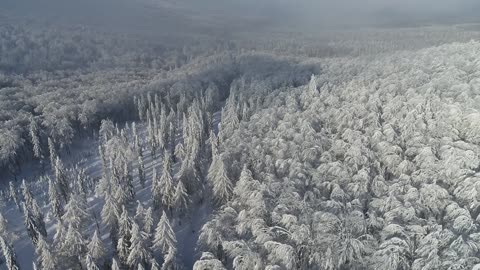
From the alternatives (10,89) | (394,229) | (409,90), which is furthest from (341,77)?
(10,89)

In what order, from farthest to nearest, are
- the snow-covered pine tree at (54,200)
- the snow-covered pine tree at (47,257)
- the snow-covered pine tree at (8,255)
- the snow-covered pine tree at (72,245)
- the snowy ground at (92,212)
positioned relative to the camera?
the snow-covered pine tree at (54,200), the snowy ground at (92,212), the snow-covered pine tree at (72,245), the snow-covered pine tree at (8,255), the snow-covered pine tree at (47,257)

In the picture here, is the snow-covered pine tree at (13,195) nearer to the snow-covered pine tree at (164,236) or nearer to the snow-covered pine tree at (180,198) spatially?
the snow-covered pine tree at (180,198)

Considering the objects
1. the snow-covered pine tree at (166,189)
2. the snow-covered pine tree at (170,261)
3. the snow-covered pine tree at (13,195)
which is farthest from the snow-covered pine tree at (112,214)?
the snow-covered pine tree at (13,195)

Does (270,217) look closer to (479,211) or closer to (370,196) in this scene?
(370,196)

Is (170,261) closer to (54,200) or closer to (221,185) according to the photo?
(221,185)

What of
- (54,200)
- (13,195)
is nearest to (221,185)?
(54,200)

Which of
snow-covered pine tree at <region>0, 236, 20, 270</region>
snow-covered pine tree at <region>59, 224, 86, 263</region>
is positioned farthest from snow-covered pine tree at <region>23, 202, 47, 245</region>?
snow-covered pine tree at <region>59, 224, 86, 263</region>

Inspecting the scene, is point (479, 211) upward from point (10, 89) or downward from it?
upward

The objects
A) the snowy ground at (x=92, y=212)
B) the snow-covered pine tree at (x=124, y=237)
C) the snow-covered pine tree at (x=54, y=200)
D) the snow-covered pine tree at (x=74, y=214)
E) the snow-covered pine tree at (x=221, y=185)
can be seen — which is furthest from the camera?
the snow-covered pine tree at (x=54, y=200)

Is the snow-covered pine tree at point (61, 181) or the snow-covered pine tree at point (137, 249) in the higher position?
the snow-covered pine tree at point (137, 249)
